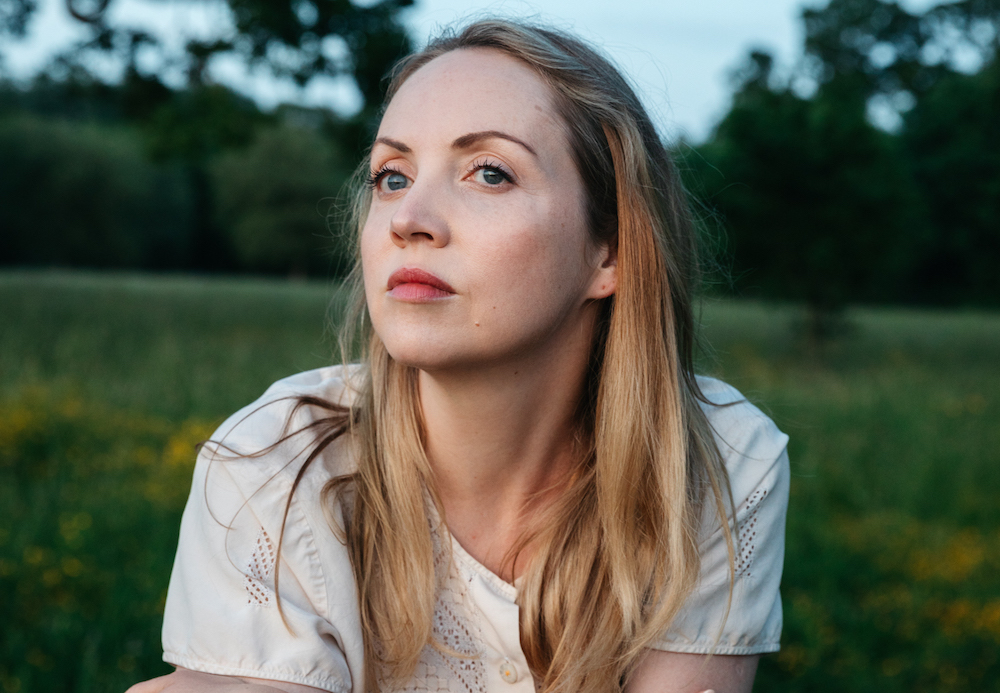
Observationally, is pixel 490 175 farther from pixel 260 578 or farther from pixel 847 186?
pixel 847 186

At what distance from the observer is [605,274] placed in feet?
6.93

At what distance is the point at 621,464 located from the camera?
2068 millimetres

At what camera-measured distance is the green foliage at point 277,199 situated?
157ft

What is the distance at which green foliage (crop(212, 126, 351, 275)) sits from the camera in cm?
4797

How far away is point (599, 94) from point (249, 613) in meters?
1.37

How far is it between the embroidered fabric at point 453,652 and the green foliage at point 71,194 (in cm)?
3133

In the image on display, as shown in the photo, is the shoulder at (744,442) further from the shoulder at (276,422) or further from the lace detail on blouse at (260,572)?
the lace detail on blouse at (260,572)

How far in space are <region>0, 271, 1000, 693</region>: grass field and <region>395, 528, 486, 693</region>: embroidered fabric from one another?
1016 mm

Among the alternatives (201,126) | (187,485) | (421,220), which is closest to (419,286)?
(421,220)

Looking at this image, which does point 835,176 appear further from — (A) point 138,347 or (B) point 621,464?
(B) point 621,464

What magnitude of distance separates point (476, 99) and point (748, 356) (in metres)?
9.97

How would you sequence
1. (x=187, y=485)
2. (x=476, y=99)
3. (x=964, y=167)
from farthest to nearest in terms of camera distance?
1. (x=964, y=167)
2. (x=187, y=485)
3. (x=476, y=99)

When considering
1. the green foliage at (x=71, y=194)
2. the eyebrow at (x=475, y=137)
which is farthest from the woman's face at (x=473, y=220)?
the green foliage at (x=71, y=194)

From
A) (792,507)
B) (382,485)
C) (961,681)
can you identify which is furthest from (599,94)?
(792,507)
